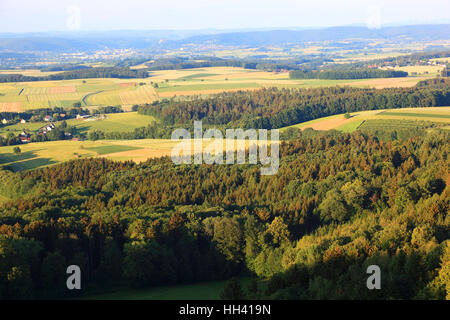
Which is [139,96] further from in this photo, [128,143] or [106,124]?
[128,143]

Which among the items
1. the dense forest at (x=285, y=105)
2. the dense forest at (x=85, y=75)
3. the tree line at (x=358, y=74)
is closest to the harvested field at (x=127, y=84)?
the dense forest at (x=85, y=75)

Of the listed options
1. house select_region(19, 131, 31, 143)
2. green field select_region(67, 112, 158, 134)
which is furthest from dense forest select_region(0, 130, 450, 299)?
green field select_region(67, 112, 158, 134)

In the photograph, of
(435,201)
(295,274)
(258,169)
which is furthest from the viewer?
(258,169)

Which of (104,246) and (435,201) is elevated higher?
(435,201)

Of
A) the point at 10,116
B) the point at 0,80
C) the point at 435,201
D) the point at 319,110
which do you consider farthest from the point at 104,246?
the point at 0,80

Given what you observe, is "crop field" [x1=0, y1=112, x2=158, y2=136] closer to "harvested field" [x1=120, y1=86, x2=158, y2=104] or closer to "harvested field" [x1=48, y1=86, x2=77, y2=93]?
"harvested field" [x1=120, y1=86, x2=158, y2=104]

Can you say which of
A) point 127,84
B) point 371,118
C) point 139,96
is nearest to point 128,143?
point 371,118

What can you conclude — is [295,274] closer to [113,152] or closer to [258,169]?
[258,169]
